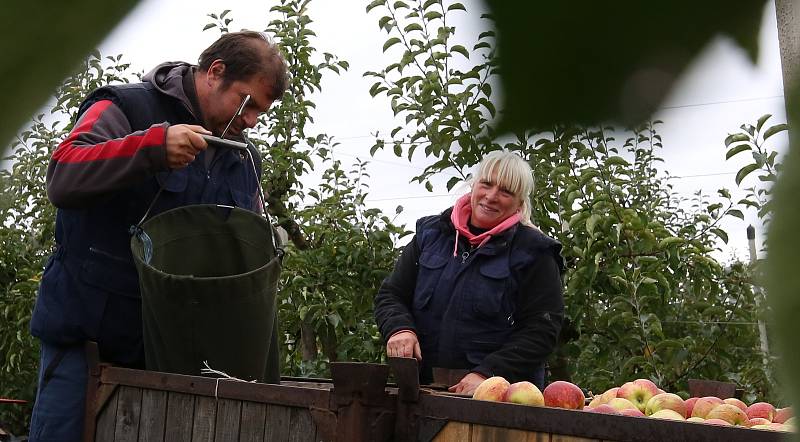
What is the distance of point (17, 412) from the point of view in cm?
473

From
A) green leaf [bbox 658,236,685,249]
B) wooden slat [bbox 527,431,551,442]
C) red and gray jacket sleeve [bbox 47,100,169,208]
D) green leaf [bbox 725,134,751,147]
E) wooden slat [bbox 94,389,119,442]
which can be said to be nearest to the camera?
green leaf [bbox 725,134,751,147]

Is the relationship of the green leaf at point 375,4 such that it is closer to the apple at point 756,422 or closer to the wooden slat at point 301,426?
the apple at point 756,422

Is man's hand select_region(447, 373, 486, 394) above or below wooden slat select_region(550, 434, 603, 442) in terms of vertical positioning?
above

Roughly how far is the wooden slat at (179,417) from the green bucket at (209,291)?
0.09 m

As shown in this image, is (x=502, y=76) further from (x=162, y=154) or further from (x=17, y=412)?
(x=17, y=412)

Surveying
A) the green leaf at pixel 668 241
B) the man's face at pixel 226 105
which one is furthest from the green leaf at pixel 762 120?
the man's face at pixel 226 105

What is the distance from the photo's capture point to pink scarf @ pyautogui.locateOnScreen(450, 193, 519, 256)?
7.68 feet

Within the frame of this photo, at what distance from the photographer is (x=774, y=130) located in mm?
191

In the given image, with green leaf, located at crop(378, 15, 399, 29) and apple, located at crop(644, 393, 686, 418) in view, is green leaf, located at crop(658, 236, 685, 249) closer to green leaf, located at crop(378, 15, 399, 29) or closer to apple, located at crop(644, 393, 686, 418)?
green leaf, located at crop(378, 15, 399, 29)

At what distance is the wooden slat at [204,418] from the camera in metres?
2.27

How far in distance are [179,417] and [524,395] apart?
0.90 meters

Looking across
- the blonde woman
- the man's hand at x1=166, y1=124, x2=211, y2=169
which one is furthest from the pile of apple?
the man's hand at x1=166, y1=124, x2=211, y2=169

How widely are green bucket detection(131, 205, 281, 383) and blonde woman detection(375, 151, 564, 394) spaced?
35 centimetres

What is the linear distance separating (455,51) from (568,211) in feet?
1.31
